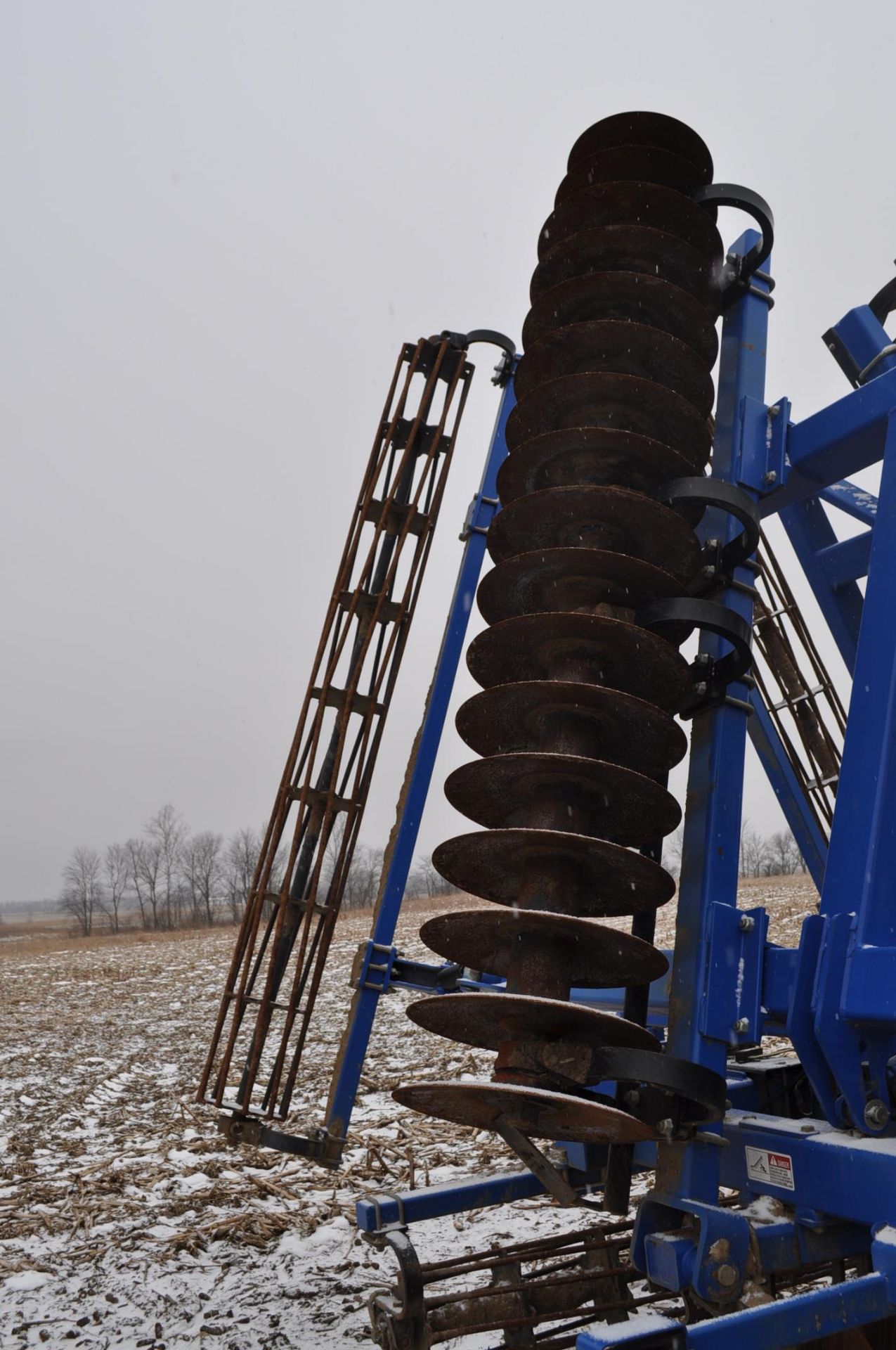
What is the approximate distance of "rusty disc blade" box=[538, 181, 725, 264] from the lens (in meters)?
3.32

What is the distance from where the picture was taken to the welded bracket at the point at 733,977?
2705 millimetres

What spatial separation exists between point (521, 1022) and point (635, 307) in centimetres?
227

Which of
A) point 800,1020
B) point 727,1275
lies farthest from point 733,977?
point 727,1275

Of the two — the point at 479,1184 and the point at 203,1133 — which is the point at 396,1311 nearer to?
the point at 479,1184

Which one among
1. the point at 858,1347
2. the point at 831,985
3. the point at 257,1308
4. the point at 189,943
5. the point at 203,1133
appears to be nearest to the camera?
the point at 831,985

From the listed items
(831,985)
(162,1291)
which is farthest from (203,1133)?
(831,985)

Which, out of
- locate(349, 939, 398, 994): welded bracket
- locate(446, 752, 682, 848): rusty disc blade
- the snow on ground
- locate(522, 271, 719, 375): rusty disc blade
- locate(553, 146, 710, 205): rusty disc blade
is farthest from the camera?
locate(349, 939, 398, 994): welded bracket

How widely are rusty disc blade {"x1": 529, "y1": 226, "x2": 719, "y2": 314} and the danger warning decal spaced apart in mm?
2646

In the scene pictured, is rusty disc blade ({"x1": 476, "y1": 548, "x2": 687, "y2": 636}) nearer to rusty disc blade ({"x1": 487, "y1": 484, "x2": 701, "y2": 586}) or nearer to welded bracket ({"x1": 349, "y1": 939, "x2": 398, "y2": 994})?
rusty disc blade ({"x1": 487, "y1": 484, "x2": 701, "y2": 586})

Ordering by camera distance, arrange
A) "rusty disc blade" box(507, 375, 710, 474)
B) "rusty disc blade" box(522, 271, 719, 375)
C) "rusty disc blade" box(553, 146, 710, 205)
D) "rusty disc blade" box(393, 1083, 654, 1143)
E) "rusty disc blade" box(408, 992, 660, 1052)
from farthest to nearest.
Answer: "rusty disc blade" box(553, 146, 710, 205), "rusty disc blade" box(522, 271, 719, 375), "rusty disc blade" box(507, 375, 710, 474), "rusty disc blade" box(408, 992, 660, 1052), "rusty disc blade" box(393, 1083, 654, 1143)

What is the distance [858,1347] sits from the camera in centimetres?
280

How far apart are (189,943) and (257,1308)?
24.1m

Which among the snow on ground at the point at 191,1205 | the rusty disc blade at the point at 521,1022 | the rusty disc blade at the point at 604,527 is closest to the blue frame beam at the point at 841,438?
the rusty disc blade at the point at 604,527

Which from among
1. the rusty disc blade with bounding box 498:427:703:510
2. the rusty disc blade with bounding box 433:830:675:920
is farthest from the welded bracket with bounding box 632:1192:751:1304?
the rusty disc blade with bounding box 498:427:703:510
